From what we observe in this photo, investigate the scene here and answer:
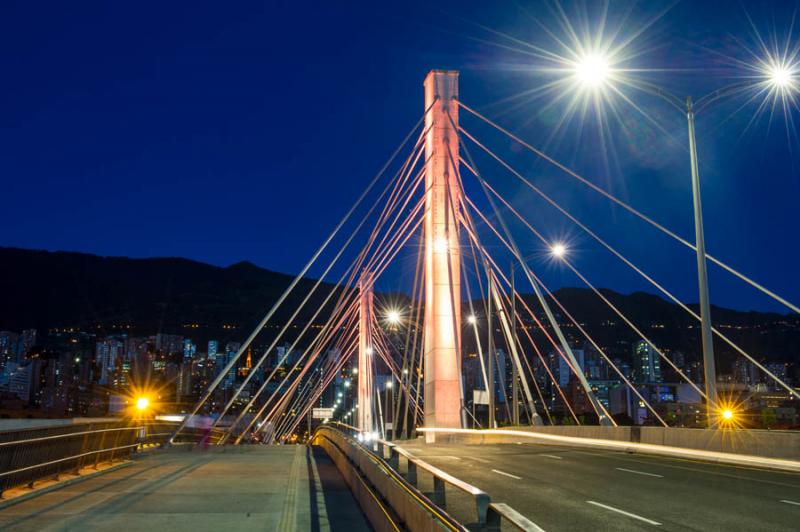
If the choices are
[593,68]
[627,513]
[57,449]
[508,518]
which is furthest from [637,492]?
[593,68]

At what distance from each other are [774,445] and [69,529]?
50.2 ft

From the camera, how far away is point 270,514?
1153 cm

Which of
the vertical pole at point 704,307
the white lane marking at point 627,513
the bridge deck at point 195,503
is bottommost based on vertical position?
the bridge deck at point 195,503

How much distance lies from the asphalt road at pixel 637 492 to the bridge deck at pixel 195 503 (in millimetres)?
2568

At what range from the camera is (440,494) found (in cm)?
823

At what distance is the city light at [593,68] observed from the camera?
23.3m

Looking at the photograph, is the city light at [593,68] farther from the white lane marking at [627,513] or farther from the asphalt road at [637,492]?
the white lane marking at [627,513]

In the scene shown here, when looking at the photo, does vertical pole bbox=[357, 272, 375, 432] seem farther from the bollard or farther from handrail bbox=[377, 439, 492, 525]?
the bollard

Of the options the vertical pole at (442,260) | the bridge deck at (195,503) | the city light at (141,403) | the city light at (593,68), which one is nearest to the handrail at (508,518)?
the bridge deck at (195,503)

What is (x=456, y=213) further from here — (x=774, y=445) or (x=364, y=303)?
(x=364, y=303)

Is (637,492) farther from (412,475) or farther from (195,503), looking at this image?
(195,503)

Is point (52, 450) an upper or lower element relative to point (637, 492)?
upper

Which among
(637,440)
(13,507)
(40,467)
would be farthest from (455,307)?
(13,507)

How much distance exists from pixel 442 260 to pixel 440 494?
26.2 meters
